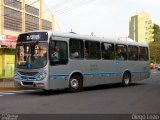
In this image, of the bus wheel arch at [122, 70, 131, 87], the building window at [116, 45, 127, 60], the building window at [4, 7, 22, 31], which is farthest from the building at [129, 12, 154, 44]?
the building window at [116, 45, 127, 60]

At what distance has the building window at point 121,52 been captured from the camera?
25603 mm

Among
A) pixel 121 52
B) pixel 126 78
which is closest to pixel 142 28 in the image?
pixel 126 78

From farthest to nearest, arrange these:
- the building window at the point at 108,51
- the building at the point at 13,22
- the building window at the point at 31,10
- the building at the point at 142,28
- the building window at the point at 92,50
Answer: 1. the building at the point at 142,28
2. the building window at the point at 31,10
3. the building at the point at 13,22
4. the building window at the point at 108,51
5. the building window at the point at 92,50

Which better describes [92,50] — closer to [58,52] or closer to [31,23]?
[58,52]

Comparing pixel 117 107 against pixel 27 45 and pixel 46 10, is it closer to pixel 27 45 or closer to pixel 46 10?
pixel 27 45

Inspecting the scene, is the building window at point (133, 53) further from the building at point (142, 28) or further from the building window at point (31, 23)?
the building at point (142, 28)

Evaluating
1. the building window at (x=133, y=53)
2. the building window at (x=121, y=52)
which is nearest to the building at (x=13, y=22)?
the building window at (x=133, y=53)

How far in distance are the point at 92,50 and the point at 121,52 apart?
3.59m

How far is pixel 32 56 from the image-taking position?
20188 millimetres

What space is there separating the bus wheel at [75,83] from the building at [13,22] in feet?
53.9

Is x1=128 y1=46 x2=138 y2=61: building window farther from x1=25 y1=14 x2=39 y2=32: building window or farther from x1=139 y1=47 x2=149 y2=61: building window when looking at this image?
x1=25 y1=14 x2=39 y2=32: building window

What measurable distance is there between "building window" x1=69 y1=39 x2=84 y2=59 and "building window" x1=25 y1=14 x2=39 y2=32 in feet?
75.9

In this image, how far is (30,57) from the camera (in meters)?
20.2

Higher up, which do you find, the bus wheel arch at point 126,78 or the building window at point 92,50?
the building window at point 92,50
